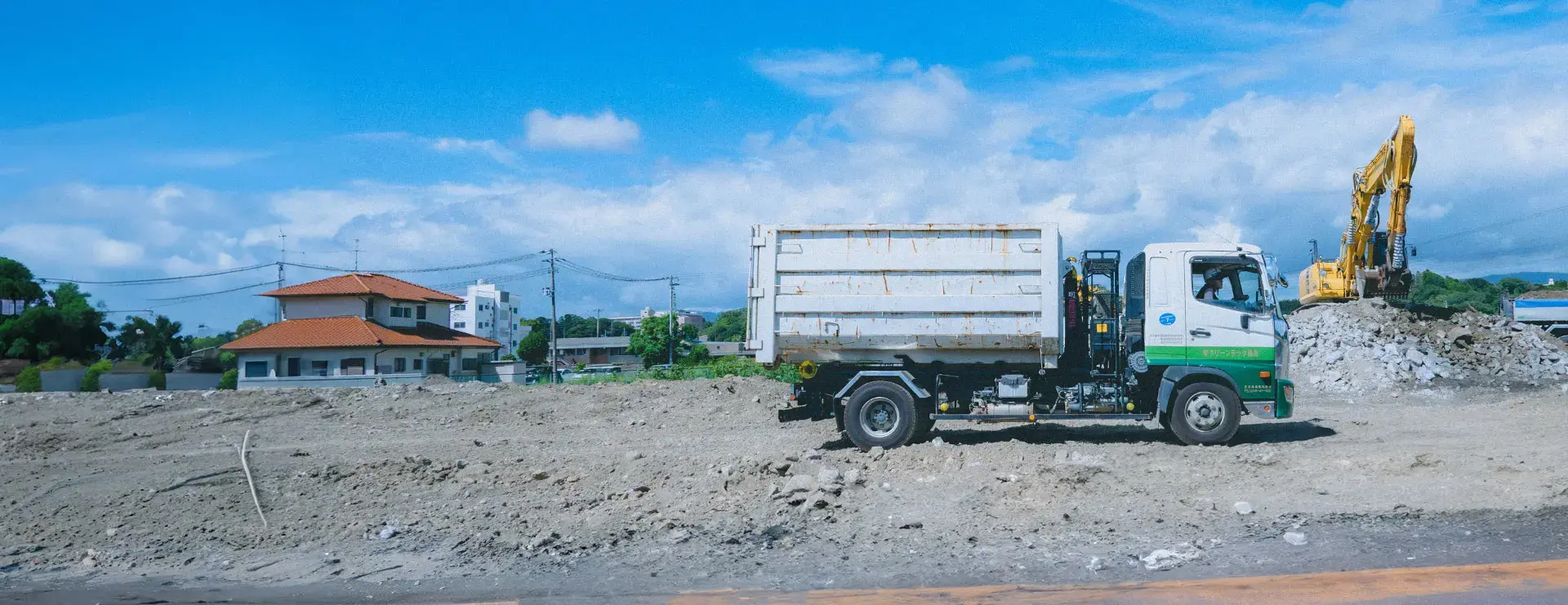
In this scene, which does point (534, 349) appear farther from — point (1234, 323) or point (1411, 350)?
point (1234, 323)

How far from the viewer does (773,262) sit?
11.7 meters

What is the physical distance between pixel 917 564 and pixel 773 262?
5.26 meters

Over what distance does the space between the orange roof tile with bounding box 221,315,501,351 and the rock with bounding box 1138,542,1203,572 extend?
40426 millimetres

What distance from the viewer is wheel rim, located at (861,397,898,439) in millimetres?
11987

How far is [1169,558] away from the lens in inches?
276

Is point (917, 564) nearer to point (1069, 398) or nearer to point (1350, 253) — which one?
point (1069, 398)

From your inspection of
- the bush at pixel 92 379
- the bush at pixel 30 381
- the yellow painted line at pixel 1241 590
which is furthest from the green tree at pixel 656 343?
the yellow painted line at pixel 1241 590

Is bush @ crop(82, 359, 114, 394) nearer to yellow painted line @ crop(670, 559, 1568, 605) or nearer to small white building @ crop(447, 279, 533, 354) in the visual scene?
yellow painted line @ crop(670, 559, 1568, 605)

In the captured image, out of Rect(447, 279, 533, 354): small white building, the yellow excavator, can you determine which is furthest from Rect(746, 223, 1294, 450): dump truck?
Rect(447, 279, 533, 354): small white building

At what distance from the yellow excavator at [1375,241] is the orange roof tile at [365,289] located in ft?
126

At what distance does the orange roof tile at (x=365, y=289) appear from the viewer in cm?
4456

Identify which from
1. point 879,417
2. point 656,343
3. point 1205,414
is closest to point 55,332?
point 656,343

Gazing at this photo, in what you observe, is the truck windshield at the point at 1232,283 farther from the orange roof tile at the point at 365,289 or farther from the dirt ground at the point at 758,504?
the orange roof tile at the point at 365,289

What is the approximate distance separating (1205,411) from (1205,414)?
0.04 m
